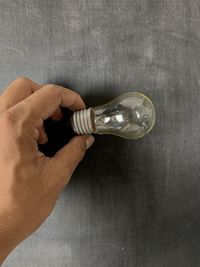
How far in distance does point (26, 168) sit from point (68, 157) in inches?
3.0

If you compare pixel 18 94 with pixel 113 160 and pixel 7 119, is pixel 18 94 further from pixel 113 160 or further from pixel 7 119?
pixel 113 160

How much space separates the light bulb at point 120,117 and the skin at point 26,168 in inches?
1.5

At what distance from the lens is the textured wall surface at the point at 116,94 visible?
0.64m

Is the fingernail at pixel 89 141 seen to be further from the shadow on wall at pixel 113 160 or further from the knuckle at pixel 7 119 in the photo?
the knuckle at pixel 7 119

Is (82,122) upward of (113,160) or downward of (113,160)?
upward

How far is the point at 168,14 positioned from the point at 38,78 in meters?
0.24

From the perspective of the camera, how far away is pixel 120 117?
58 centimetres

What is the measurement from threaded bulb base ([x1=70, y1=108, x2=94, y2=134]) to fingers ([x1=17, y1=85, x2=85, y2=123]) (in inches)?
0.9

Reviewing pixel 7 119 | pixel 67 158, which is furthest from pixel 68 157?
pixel 7 119

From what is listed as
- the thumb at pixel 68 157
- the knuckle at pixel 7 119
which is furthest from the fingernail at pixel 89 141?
the knuckle at pixel 7 119

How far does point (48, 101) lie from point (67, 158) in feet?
0.28

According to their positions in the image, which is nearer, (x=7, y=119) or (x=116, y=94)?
(x=7, y=119)

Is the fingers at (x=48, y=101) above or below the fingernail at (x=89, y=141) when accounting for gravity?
above

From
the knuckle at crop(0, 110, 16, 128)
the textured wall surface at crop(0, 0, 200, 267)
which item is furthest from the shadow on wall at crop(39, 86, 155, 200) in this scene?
the knuckle at crop(0, 110, 16, 128)
